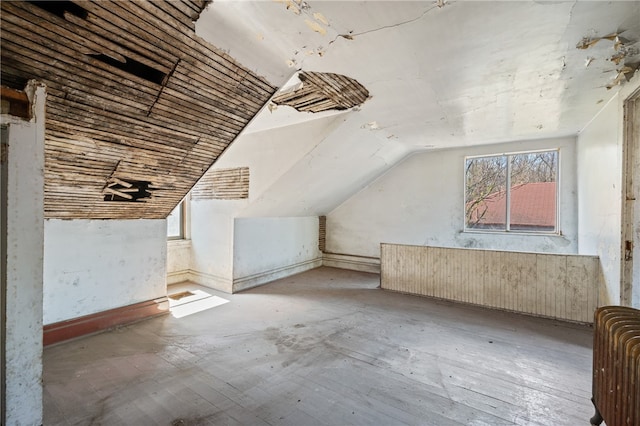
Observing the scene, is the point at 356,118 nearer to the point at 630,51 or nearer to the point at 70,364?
the point at 630,51

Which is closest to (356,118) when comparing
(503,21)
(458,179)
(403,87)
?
(403,87)

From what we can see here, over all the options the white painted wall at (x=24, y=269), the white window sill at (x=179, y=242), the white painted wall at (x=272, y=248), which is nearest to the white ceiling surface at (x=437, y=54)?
the white painted wall at (x=24, y=269)

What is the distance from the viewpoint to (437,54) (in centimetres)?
197

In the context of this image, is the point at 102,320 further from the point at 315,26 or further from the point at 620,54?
the point at 620,54

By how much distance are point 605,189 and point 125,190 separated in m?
4.77

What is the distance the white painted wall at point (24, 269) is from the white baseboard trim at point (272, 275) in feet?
8.86

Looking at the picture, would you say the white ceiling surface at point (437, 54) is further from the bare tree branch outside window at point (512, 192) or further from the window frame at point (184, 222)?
the window frame at point (184, 222)

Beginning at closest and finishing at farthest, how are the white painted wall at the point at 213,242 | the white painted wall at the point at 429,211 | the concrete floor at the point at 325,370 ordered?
the concrete floor at the point at 325,370 → the white painted wall at the point at 429,211 → the white painted wall at the point at 213,242

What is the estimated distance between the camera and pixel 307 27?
1.72 metres

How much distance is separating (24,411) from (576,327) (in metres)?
4.79

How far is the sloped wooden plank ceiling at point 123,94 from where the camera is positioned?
4.72ft

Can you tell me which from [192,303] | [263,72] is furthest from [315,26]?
[192,303]

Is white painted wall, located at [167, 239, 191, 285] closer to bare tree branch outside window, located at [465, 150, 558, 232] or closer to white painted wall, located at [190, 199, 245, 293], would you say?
white painted wall, located at [190, 199, 245, 293]

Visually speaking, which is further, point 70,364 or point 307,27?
point 70,364
